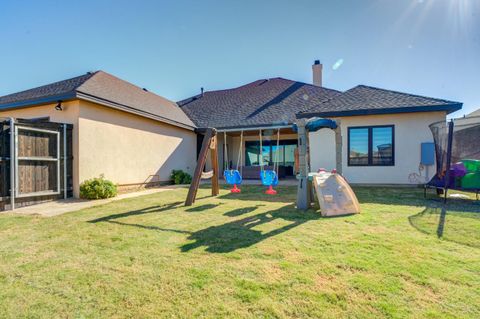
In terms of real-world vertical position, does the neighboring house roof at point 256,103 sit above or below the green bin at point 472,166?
above

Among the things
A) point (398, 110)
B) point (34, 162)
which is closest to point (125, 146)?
point (34, 162)

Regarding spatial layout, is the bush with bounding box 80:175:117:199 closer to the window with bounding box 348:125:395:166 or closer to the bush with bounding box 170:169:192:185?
the bush with bounding box 170:169:192:185

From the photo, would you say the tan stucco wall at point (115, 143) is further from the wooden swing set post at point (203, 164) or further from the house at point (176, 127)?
the wooden swing set post at point (203, 164)

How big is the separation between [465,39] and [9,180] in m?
15.4

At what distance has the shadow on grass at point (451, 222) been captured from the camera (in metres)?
3.45

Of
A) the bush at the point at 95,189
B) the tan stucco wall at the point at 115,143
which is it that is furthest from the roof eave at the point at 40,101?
the bush at the point at 95,189

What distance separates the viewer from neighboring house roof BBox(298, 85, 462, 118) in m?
8.48

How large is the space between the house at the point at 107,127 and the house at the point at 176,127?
3 centimetres

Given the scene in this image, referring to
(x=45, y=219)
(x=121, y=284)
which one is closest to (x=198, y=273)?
(x=121, y=284)

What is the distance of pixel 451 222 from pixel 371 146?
555 centimetres

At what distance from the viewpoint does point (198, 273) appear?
246cm

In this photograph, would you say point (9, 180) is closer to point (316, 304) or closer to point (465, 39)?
point (316, 304)

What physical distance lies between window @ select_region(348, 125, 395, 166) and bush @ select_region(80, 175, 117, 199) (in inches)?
354

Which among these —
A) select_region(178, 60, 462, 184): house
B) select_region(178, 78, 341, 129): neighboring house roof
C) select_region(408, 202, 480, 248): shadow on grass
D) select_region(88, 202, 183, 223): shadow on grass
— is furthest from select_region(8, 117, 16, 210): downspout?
select_region(408, 202, 480, 248): shadow on grass
